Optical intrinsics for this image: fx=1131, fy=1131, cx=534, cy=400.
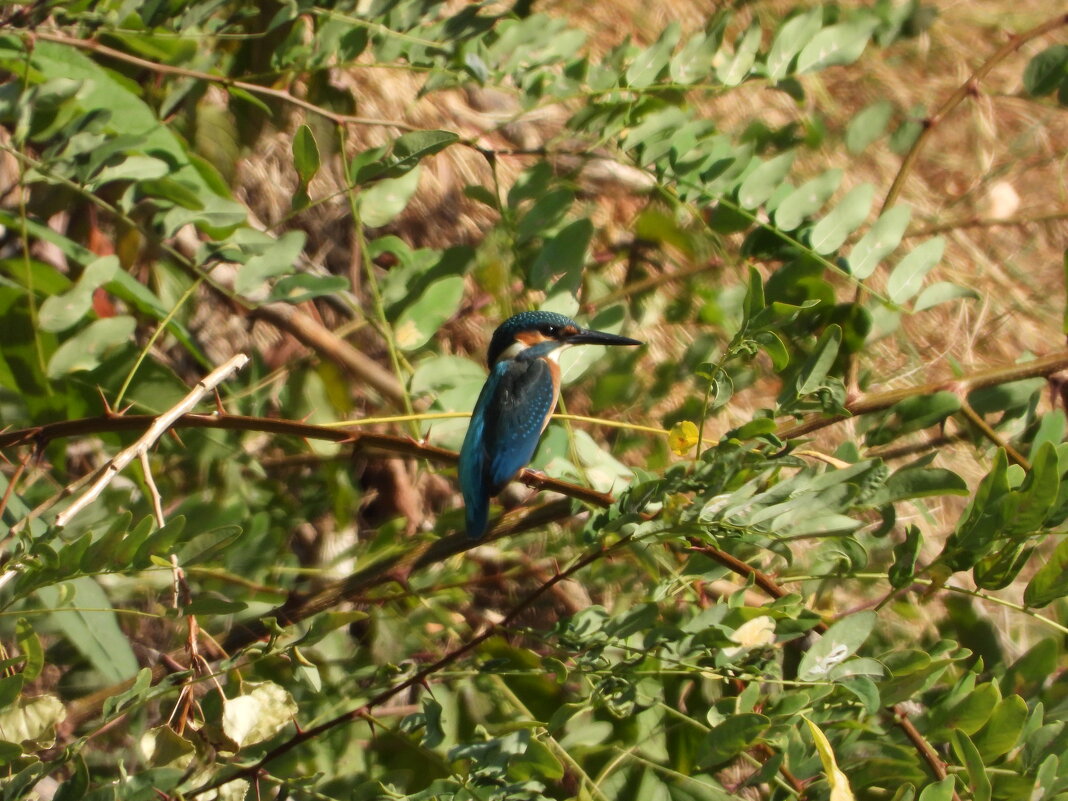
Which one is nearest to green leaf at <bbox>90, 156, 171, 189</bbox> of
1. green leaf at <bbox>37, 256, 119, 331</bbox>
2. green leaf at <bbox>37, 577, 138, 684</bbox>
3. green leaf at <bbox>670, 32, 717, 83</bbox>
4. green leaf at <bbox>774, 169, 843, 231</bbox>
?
green leaf at <bbox>37, 256, 119, 331</bbox>

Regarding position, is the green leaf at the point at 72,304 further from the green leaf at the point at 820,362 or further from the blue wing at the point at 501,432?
the green leaf at the point at 820,362

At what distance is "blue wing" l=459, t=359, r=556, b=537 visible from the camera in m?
1.82

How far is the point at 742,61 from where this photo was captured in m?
1.98

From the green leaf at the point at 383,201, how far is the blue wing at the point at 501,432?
0.35m

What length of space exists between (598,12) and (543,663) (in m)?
2.43

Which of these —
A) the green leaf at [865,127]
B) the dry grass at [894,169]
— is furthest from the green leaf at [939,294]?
the dry grass at [894,169]

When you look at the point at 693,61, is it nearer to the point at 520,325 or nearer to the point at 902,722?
the point at 520,325

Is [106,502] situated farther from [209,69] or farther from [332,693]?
[209,69]

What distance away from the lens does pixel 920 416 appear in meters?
1.67

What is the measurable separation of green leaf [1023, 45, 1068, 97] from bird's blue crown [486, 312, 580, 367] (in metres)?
0.93

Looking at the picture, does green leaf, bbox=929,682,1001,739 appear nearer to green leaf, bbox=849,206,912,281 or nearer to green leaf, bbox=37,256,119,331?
green leaf, bbox=849,206,912,281

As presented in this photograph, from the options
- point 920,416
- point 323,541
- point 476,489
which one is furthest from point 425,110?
point 920,416

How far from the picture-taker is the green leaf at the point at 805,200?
1821 millimetres

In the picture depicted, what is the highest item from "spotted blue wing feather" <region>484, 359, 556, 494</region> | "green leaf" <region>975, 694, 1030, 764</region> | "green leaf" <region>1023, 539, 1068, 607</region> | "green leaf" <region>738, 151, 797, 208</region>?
"green leaf" <region>738, 151, 797, 208</region>
